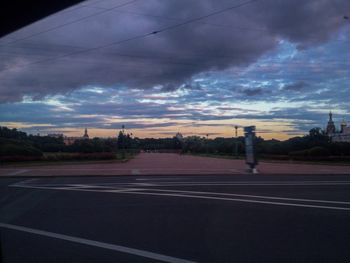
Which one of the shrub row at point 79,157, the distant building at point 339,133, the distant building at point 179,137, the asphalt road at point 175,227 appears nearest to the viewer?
the asphalt road at point 175,227

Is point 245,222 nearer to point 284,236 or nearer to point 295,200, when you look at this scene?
point 284,236

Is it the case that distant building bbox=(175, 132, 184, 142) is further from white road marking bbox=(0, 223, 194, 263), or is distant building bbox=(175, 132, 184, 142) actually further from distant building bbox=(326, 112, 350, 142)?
white road marking bbox=(0, 223, 194, 263)

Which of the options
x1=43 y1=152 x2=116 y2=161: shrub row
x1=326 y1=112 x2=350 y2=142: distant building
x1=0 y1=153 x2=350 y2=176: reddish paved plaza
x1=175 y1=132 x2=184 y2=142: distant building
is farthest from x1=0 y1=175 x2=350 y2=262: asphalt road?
x1=175 y1=132 x2=184 y2=142: distant building

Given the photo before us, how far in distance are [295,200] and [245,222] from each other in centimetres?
512

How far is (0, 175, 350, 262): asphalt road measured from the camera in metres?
8.34

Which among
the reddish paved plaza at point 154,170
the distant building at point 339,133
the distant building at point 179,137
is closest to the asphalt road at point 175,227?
the reddish paved plaza at point 154,170

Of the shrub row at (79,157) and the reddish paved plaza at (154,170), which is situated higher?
the shrub row at (79,157)

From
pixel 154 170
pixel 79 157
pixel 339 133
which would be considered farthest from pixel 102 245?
pixel 339 133

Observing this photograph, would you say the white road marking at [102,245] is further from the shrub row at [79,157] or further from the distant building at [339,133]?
the distant building at [339,133]

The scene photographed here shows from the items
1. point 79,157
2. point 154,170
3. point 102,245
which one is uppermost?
point 79,157

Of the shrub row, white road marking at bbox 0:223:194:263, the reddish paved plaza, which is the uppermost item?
the shrub row

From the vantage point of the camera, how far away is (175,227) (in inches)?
423

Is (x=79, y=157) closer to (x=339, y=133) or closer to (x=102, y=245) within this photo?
(x=102, y=245)

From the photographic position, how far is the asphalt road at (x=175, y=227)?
834cm
